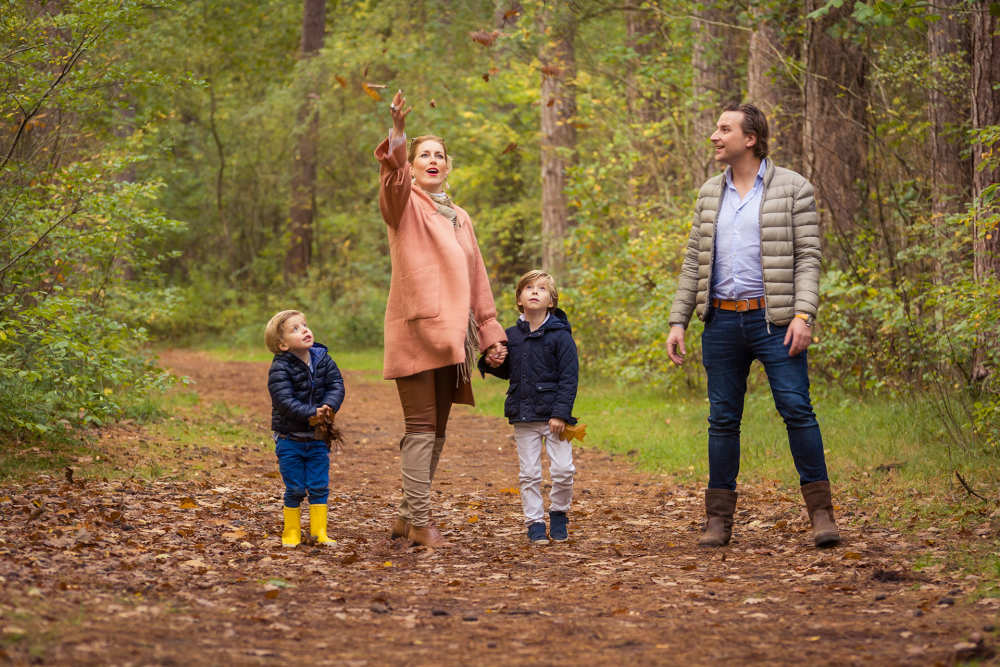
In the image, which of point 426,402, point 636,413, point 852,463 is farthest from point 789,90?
point 426,402

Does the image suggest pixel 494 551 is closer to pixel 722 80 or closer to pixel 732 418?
pixel 732 418

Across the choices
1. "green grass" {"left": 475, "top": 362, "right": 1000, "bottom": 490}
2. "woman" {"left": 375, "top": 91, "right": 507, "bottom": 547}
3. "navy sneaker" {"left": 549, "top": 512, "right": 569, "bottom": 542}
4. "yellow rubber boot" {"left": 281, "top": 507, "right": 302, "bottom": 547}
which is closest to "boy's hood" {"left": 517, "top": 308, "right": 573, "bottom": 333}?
"woman" {"left": 375, "top": 91, "right": 507, "bottom": 547}

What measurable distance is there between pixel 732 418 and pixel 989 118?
154 inches

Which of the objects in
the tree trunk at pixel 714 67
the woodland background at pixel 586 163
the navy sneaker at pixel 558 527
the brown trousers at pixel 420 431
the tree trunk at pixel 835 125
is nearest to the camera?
the brown trousers at pixel 420 431

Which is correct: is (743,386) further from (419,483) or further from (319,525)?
(319,525)

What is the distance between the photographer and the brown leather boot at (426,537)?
6.05m

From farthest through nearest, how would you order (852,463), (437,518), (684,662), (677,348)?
1. (852,463)
2. (437,518)
3. (677,348)
4. (684,662)

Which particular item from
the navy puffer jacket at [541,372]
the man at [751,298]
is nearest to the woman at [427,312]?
the navy puffer jacket at [541,372]

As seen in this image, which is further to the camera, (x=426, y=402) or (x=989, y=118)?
(x=989, y=118)

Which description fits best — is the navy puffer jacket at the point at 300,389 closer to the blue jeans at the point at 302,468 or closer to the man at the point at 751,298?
the blue jeans at the point at 302,468

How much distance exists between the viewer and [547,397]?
6.15 metres

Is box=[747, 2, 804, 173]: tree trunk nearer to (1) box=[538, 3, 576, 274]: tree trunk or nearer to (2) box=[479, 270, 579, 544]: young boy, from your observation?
(1) box=[538, 3, 576, 274]: tree trunk

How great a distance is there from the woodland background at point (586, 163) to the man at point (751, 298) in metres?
1.65

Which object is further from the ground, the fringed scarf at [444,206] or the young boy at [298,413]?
the fringed scarf at [444,206]
